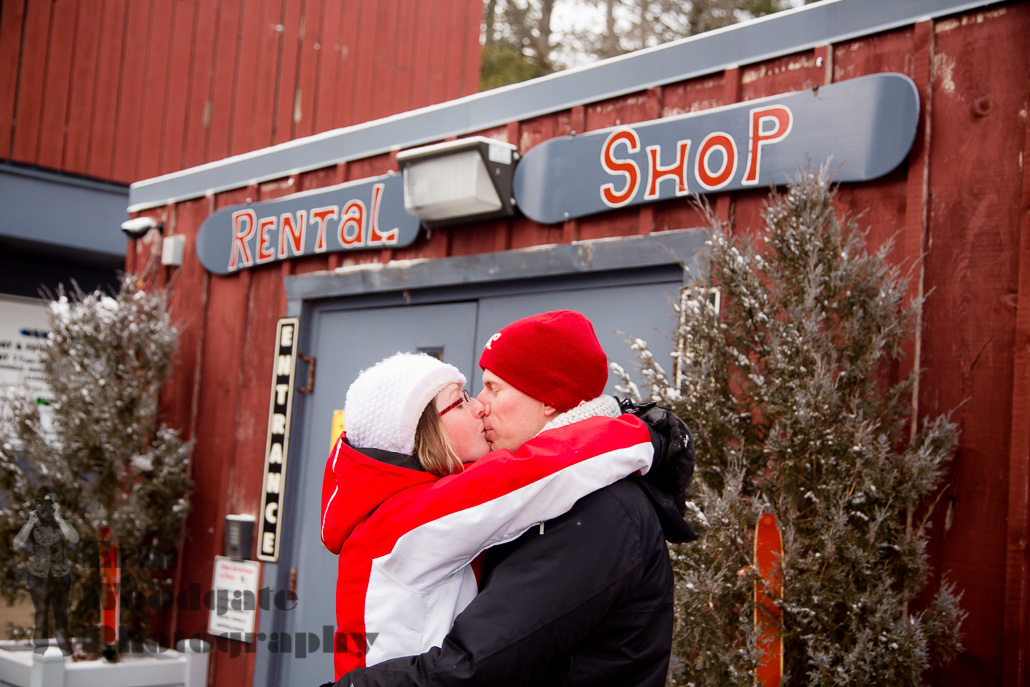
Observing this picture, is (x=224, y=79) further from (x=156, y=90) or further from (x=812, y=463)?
(x=812, y=463)

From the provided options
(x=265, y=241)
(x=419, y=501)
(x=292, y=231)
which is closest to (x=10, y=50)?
(x=265, y=241)

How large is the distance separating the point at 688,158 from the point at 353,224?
6.88ft

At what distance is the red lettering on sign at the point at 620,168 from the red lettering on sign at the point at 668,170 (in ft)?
0.22

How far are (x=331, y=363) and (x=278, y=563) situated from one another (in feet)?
3.71

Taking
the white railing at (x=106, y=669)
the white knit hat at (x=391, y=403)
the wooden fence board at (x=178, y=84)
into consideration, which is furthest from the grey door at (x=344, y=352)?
the wooden fence board at (x=178, y=84)

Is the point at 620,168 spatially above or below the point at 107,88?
below

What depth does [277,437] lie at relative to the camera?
538 centimetres

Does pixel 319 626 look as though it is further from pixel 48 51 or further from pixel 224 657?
pixel 48 51

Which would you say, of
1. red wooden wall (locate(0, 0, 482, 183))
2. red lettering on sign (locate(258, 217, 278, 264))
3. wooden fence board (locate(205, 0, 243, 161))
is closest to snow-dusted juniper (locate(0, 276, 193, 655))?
red lettering on sign (locate(258, 217, 278, 264))

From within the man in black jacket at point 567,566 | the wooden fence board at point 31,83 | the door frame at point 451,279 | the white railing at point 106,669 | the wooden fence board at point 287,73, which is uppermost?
the wooden fence board at point 287,73

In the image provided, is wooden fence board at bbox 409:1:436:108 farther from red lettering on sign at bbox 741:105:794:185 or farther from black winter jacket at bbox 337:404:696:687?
black winter jacket at bbox 337:404:696:687

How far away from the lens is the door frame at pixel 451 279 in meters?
3.87

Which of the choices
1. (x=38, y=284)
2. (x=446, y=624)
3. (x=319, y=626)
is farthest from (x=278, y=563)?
(x=38, y=284)

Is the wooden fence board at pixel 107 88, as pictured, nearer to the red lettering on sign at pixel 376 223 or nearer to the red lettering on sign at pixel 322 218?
the red lettering on sign at pixel 322 218
